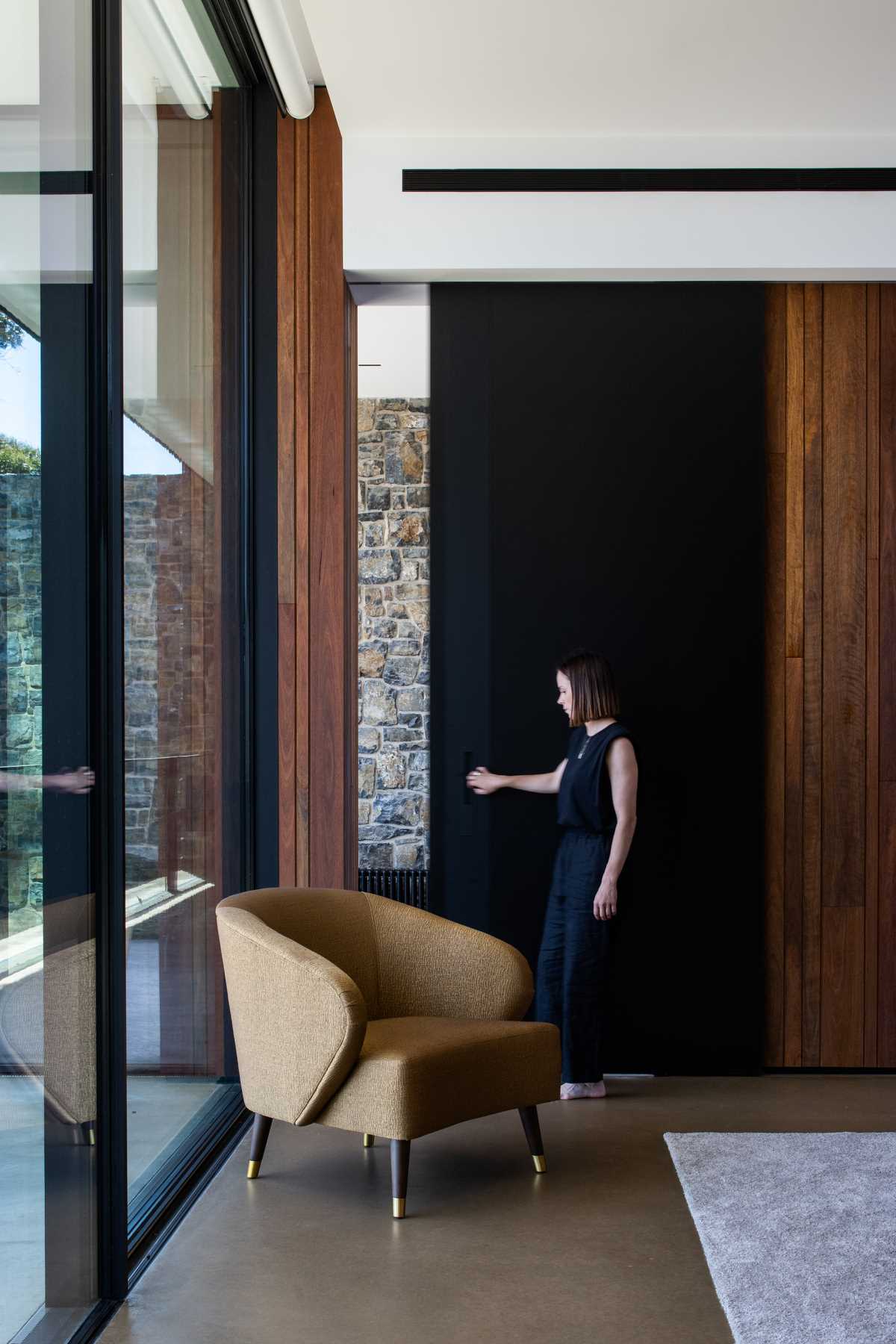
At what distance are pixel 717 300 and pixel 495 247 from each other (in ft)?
2.85

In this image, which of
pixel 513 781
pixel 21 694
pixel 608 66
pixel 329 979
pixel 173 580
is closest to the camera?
→ pixel 21 694

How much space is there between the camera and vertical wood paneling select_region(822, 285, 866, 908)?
4598 millimetres

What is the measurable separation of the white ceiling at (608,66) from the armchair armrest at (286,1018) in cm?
265

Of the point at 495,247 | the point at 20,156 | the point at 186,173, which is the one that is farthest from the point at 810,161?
the point at 20,156

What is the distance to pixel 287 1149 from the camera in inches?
146

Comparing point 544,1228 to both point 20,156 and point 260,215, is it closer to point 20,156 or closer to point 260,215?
point 20,156

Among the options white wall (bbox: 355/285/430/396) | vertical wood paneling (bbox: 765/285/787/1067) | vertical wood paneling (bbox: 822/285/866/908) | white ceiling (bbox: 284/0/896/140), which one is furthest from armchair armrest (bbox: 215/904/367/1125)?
white wall (bbox: 355/285/430/396)

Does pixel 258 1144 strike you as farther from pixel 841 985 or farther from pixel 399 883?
pixel 399 883

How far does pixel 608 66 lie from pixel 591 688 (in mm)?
2029

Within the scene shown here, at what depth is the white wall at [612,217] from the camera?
442 cm

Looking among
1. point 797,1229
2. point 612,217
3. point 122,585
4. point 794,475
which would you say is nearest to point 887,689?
point 794,475

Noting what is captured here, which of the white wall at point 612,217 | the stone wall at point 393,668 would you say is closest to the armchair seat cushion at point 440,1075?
the white wall at point 612,217

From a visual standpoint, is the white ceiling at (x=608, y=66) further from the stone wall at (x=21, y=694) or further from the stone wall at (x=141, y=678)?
the stone wall at (x=21, y=694)

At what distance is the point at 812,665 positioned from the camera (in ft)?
15.1
